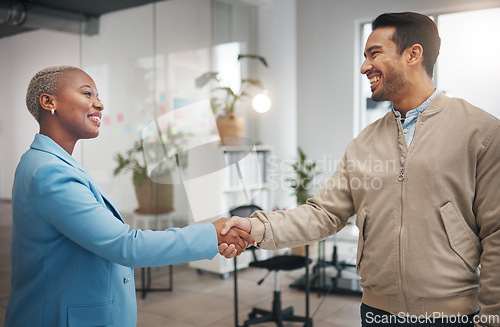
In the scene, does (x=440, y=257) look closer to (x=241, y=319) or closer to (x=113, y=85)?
(x=241, y=319)

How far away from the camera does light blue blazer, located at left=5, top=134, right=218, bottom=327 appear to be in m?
1.14

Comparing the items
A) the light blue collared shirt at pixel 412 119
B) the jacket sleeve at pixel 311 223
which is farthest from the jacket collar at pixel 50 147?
the light blue collared shirt at pixel 412 119

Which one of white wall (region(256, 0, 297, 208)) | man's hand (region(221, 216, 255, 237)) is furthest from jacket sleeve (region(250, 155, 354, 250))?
white wall (region(256, 0, 297, 208))

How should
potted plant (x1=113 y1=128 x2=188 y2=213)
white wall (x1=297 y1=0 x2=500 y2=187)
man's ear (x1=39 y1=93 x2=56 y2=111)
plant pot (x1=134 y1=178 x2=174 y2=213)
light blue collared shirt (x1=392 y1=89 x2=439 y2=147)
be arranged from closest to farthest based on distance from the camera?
1. man's ear (x1=39 y1=93 x2=56 y2=111)
2. light blue collared shirt (x1=392 y1=89 x2=439 y2=147)
3. potted plant (x1=113 y1=128 x2=188 y2=213)
4. plant pot (x1=134 y1=178 x2=174 y2=213)
5. white wall (x1=297 y1=0 x2=500 y2=187)

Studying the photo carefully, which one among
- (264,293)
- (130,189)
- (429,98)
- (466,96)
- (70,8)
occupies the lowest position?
(264,293)

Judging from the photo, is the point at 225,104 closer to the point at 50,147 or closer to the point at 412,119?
the point at 412,119

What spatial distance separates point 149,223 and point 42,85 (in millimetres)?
3022

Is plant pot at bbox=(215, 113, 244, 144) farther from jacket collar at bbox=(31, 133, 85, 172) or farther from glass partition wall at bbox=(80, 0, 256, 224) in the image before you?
jacket collar at bbox=(31, 133, 85, 172)

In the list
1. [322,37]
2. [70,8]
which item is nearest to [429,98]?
[70,8]

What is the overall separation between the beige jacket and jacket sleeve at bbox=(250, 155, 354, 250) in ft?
0.50

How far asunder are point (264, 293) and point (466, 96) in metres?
2.56

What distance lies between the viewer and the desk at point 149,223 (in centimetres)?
395

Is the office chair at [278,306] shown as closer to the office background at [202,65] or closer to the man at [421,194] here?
the office background at [202,65]

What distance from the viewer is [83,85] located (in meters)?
1.30
